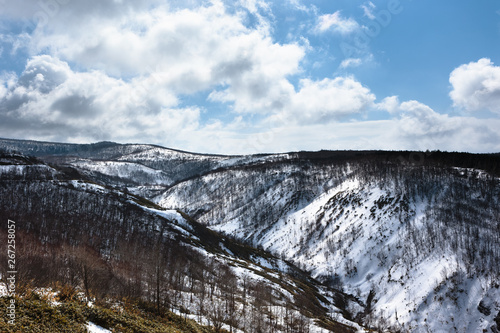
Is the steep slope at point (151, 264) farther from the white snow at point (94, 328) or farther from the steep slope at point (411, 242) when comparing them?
the steep slope at point (411, 242)

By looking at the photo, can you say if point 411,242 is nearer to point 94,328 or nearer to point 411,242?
point 411,242

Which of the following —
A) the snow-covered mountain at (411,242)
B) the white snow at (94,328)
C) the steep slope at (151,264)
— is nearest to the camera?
the white snow at (94,328)

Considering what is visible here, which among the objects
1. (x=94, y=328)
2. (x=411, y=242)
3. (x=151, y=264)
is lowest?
(x=411, y=242)

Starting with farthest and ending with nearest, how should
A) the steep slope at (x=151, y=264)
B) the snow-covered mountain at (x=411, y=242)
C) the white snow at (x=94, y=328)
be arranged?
the snow-covered mountain at (x=411, y=242)
the steep slope at (x=151, y=264)
the white snow at (x=94, y=328)

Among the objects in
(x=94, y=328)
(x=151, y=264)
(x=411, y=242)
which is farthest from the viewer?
(x=411, y=242)

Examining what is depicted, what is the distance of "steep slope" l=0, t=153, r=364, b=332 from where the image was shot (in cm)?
3972

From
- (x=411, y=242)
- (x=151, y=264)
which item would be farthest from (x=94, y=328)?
(x=411, y=242)

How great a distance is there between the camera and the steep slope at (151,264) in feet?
130

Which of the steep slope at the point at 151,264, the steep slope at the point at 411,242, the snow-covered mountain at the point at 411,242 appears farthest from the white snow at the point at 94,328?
the steep slope at the point at 411,242

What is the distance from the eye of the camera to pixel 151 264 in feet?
208

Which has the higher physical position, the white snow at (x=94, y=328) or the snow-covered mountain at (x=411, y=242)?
the white snow at (x=94, y=328)

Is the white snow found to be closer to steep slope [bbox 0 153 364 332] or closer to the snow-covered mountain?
steep slope [bbox 0 153 364 332]

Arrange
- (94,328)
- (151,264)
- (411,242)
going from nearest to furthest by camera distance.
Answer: (94,328) → (151,264) → (411,242)

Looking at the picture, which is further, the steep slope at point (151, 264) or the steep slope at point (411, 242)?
the steep slope at point (411, 242)
